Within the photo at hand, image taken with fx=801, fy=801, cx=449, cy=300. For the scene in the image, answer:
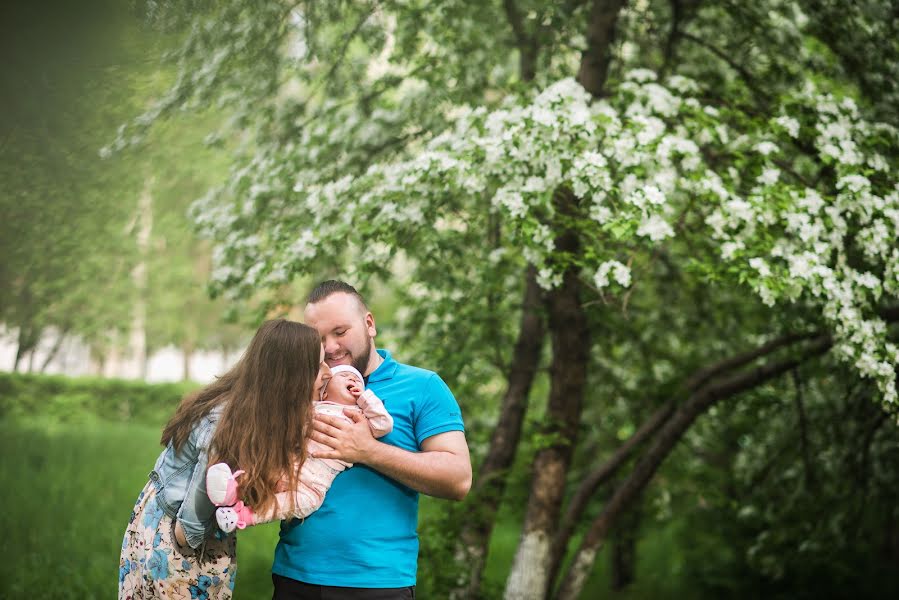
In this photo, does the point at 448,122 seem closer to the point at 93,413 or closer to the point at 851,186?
the point at 851,186

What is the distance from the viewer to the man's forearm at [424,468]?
2725 mm

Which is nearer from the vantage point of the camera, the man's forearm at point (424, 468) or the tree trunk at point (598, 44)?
the man's forearm at point (424, 468)

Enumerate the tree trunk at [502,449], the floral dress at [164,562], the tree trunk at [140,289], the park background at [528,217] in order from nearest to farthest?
the floral dress at [164,562], the park background at [528,217], the tree trunk at [502,449], the tree trunk at [140,289]

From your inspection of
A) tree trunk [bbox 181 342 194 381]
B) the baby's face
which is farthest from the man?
tree trunk [bbox 181 342 194 381]

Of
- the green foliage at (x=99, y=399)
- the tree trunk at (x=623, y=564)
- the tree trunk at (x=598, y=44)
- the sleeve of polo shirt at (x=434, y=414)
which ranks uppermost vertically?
the tree trunk at (x=598, y=44)

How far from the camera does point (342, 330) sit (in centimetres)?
314

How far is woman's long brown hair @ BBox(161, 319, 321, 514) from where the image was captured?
2.69 m

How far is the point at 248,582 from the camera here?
686 cm

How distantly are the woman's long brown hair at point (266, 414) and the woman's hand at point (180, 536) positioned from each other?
274 millimetres

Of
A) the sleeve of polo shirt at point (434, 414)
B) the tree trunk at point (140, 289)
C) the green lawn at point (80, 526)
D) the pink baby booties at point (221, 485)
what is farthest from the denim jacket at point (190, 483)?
the tree trunk at point (140, 289)

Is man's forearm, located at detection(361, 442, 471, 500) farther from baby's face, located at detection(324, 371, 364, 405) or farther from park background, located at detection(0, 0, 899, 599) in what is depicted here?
park background, located at detection(0, 0, 899, 599)

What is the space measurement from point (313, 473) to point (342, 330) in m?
0.61

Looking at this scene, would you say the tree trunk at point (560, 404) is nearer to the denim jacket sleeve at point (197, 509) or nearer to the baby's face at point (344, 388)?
the baby's face at point (344, 388)

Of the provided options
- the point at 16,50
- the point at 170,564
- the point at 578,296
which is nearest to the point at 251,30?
the point at 16,50
